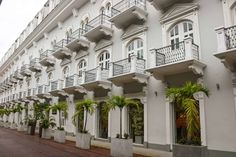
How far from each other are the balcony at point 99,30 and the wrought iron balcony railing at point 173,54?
499cm

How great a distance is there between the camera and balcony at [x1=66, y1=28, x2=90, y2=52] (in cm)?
1736

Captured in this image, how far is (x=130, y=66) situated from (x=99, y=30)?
4.25 meters

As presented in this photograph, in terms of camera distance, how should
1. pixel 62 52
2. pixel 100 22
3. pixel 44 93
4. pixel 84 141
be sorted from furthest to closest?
pixel 44 93 → pixel 62 52 → pixel 100 22 → pixel 84 141

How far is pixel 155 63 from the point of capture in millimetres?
10820

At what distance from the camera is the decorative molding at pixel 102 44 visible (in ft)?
51.1

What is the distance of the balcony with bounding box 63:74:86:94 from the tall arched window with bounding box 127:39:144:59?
4491 millimetres

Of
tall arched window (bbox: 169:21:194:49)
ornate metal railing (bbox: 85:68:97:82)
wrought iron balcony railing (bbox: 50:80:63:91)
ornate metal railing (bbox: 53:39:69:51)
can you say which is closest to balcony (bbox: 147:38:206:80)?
tall arched window (bbox: 169:21:194:49)

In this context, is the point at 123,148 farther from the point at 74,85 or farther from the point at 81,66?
the point at 81,66

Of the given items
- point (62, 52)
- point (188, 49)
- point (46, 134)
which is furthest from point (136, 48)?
point (46, 134)

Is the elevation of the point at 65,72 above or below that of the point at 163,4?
below

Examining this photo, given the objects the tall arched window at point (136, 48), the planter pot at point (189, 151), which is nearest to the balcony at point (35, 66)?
the tall arched window at point (136, 48)

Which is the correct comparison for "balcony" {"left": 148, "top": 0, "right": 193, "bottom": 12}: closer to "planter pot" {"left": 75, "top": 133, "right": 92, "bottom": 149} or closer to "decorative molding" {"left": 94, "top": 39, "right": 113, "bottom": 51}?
"decorative molding" {"left": 94, "top": 39, "right": 113, "bottom": 51}

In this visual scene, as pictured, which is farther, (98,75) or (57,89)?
(57,89)

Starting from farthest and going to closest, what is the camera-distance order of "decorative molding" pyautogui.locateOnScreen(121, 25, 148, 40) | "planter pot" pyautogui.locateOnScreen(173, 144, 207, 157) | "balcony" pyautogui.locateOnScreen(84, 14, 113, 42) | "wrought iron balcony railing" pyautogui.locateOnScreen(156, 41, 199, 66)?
"balcony" pyautogui.locateOnScreen(84, 14, 113, 42) → "decorative molding" pyautogui.locateOnScreen(121, 25, 148, 40) → "wrought iron balcony railing" pyautogui.locateOnScreen(156, 41, 199, 66) → "planter pot" pyautogui.locateOnScreen(173, 144, 207, 157)
